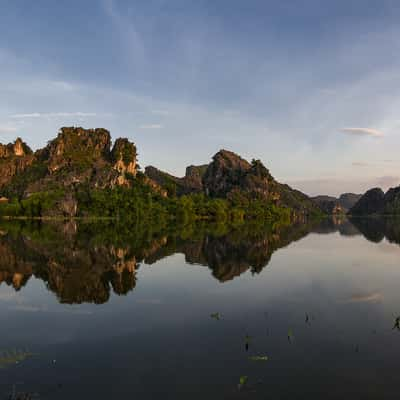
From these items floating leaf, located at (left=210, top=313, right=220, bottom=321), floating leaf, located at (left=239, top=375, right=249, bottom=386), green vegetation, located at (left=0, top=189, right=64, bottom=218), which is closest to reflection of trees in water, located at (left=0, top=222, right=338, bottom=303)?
floating leaf, located at (left=210, top=313, right=220, bottom=321)

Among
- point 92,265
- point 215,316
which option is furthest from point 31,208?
point 215,316

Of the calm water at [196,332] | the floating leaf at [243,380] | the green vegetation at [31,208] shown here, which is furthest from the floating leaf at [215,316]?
the green vegetation at [31,208]

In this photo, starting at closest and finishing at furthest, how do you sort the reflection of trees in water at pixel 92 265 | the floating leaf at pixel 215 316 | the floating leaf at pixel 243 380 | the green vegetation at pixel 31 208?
the floating leaf at pixel 243 380 < the floating leaf at pixel 215 316 < the reflection of trees in water at pixel 92 265 < the green vegetation at pixel 31 208

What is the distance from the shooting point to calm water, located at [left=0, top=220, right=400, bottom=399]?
12.0 m

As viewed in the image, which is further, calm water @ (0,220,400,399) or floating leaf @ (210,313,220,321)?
floating leaf @ (210,313,220,321)

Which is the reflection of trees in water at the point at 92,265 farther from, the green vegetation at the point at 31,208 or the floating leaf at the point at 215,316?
the green vegetation at the point at 31,208

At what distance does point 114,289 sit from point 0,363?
13.4 metres

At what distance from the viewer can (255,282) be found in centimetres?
3055

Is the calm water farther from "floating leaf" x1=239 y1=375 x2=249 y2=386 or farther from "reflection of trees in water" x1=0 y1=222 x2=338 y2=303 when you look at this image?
"reflection of trees in water" x1=0 y1=222 x2=338 y2=303

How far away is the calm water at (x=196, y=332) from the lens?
39.3ft

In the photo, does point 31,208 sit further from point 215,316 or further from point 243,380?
point 243,380

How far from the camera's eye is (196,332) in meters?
17.6

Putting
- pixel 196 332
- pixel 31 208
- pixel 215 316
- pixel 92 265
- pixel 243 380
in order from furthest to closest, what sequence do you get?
1. pixel 31 208
2. pixel 92 265
3. pixel 215 316
4. pixel 196 332
5. pixel 243 380

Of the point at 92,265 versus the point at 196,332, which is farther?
the point at 92,265
